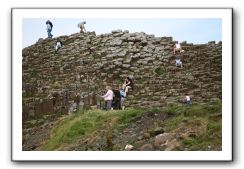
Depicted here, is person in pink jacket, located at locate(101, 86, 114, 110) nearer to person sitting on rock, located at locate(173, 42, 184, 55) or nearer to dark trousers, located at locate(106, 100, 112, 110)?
dark trousers, located at locate(106, 100, 112, 110)

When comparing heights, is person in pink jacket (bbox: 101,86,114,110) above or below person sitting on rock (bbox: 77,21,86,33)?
below

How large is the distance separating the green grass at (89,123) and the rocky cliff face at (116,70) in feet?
0.30

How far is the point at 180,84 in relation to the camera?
9.21m

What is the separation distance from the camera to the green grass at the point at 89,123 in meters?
9.21

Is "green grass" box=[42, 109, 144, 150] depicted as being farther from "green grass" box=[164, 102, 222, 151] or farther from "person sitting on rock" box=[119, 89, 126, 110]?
"green grass" box=[164, 102, 222, 151]

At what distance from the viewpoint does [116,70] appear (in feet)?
30.4

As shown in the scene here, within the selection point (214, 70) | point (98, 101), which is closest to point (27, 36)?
point (98, 101)

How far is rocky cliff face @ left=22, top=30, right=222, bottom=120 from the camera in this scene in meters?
9.18

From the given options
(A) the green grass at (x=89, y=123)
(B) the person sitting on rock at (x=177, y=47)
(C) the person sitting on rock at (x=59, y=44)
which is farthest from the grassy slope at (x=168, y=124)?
(C) the person sitting on rock at (x=59, y=44)

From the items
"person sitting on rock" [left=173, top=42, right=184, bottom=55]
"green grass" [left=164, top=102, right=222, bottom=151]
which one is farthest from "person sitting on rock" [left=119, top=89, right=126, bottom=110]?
"person sitting on rock" [left=173, top=42, right=184, bottom=55]

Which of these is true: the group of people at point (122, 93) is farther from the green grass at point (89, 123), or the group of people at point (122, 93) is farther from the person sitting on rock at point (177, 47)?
the person sitting on rock at point (177, 47)

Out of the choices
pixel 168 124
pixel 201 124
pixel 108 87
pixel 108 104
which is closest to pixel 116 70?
pixel 108 87

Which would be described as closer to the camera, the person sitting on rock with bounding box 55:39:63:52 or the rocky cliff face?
the rocky cliff face

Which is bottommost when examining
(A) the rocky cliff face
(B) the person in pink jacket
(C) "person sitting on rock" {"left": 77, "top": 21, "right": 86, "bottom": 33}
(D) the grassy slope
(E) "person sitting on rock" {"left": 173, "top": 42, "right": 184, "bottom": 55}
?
(D) the grassy slope
